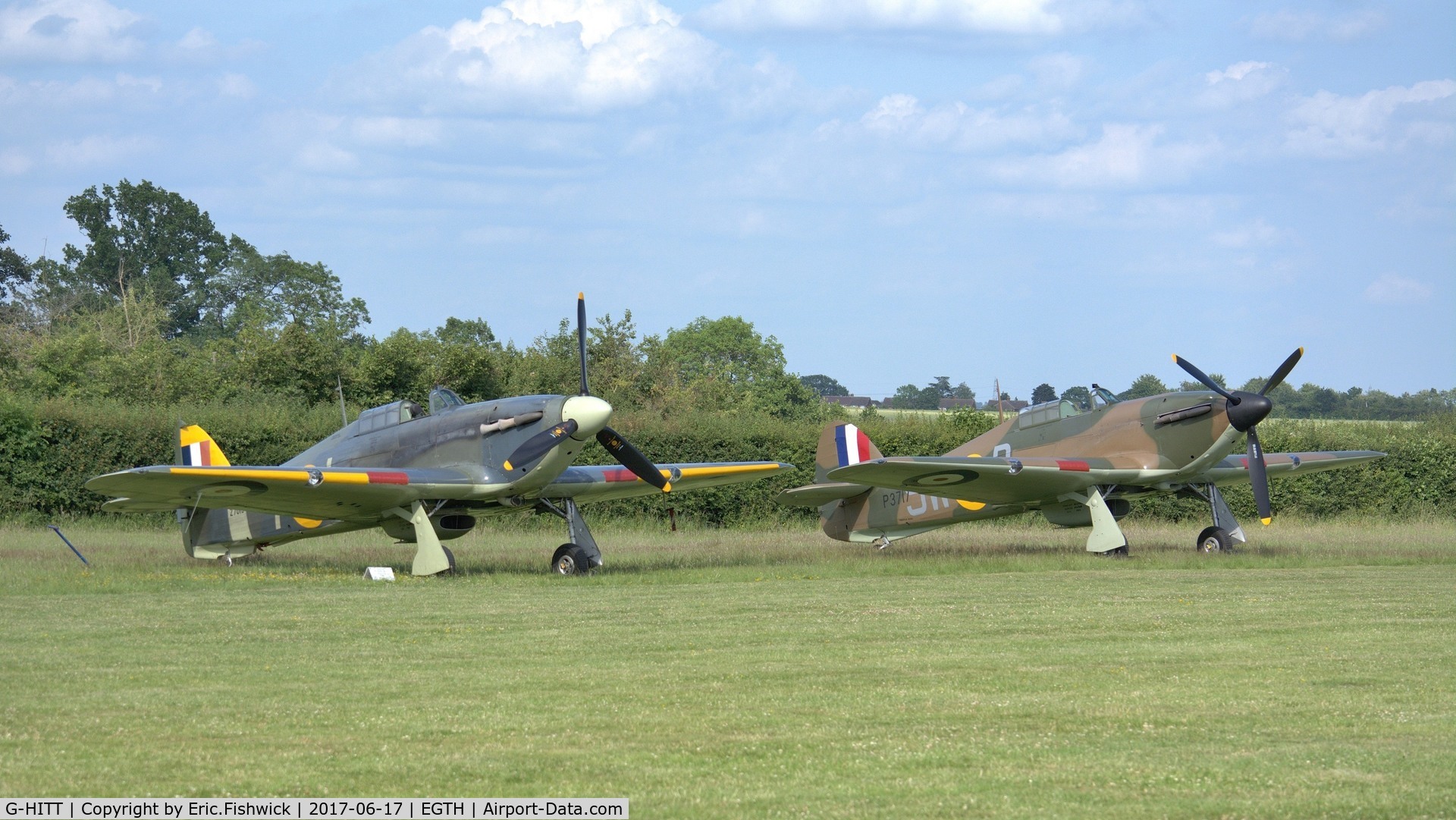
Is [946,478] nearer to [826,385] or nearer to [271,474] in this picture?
[271,474]

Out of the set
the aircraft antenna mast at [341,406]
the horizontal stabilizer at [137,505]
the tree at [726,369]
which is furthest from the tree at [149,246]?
the horizontal stabilizer at [137,505]

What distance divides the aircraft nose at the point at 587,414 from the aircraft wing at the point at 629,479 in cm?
148

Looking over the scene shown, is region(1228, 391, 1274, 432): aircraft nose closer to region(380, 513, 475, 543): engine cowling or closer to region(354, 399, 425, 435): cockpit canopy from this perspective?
region(380, 513, 475, 543): engine cowling

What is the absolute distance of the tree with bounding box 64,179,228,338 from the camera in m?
81.8

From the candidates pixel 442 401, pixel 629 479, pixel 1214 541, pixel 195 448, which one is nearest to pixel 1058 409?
pixel 1214 541

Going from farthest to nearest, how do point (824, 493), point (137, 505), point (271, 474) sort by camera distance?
1. point (824, 493)
2. point (137, 505)
3. point (271, 474)

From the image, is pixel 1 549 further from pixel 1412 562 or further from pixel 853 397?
pixel 853 397

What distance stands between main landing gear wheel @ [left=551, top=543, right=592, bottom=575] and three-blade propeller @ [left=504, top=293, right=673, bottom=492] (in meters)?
1.29

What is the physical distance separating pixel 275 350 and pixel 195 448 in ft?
53.3

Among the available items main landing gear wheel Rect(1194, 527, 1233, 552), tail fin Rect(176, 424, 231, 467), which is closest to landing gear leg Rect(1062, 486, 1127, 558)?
main landing gear wheel Rect(1194, 527, 1233, 552)

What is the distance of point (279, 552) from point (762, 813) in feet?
61.3

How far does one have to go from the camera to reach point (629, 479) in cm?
1903

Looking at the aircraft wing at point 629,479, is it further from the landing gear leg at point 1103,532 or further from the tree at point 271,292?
the tree at point 271,292

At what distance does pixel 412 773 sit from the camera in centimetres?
575
